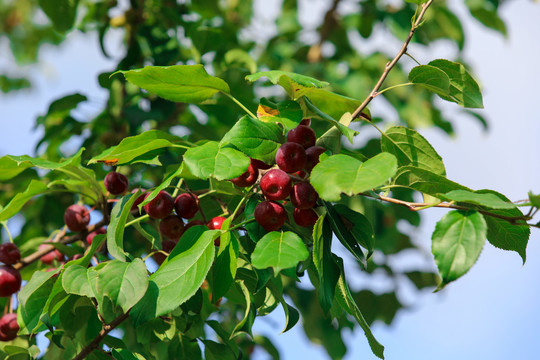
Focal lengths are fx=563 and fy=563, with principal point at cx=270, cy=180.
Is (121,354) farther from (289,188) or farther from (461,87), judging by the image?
(461,87)

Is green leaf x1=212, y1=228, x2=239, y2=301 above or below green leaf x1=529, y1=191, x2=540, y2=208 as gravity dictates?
below

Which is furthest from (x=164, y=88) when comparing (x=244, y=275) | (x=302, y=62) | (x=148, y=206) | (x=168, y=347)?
(x=302, y=62)

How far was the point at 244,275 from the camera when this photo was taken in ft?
3.11

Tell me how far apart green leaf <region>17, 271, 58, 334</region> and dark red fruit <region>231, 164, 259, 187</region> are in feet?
1.16

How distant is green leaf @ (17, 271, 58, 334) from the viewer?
931mm

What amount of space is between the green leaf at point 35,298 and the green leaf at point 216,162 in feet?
1.15

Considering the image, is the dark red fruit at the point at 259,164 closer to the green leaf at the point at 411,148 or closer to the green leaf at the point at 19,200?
the green leaf at the point at 411,148

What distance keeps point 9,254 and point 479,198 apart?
97 cm

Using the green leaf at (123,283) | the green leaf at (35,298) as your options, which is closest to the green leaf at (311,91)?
the green leaf at (123,283)

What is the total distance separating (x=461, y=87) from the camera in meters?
0.91

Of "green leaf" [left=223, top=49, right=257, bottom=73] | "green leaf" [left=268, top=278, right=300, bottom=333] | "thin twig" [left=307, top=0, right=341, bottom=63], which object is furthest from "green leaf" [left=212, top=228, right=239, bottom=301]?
"thin twig" [left=307, top=0, right=341, bottom=63]

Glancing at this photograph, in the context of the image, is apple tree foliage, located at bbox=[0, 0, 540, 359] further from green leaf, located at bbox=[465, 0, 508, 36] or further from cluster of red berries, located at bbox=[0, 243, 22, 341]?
green leaf, located at bbox=[465, 0, 508, 36]

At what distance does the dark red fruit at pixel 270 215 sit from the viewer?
824 mm

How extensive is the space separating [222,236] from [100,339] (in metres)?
0.29
